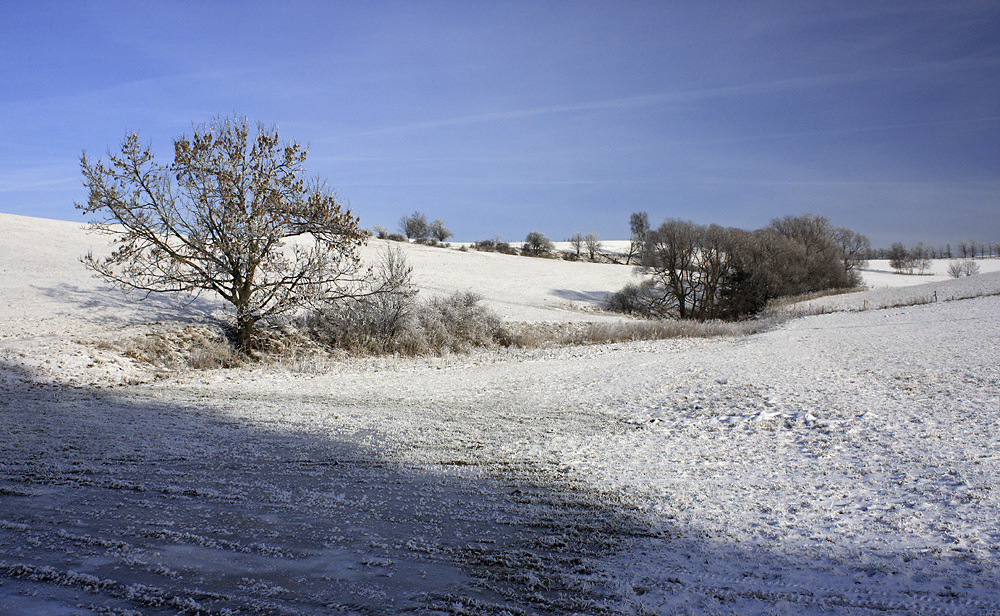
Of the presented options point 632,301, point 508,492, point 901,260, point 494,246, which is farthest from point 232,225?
point 901,260

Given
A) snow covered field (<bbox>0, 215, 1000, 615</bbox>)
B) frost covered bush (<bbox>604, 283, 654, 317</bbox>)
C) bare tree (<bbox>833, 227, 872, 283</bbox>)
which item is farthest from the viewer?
bare tree (<bbox>833, 227, 872, 283</bbox>)

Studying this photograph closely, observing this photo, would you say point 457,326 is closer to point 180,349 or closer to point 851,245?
point 180,349

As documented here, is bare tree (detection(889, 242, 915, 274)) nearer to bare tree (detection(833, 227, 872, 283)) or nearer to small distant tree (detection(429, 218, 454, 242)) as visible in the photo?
bare tree (detection(833, 227, 872, 283))

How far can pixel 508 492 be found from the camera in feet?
16.2

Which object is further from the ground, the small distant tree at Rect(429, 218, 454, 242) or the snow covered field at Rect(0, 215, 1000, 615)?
the small distant tree at Rect(429, 218, 454, 242)

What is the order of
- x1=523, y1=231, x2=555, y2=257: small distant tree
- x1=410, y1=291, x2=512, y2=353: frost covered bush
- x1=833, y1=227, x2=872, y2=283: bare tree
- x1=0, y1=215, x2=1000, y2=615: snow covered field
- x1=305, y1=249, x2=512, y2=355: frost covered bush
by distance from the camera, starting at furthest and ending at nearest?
1. x1=523, y1=231, x2=555, y2=257: small distant tree
2. x1=833, y1=227, x2=872, y2=283: bare tree
3. x1=410, y1=291, x2=512, y2=353: frost covered bush
4. x1=305, y1=249, x2=512, y2=355: frost covered bush
5. x1=0, y1=215, x2=1000, y2=615: snow covered field

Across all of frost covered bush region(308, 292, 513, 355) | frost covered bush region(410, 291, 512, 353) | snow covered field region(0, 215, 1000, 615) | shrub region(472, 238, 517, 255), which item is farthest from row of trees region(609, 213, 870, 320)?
snow covered field region(0, 215, 1000, 615)

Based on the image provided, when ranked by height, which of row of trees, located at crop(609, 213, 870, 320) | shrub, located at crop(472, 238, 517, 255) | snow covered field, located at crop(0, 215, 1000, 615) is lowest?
snow covered field, located at crop(0, 215, 1000, 615)

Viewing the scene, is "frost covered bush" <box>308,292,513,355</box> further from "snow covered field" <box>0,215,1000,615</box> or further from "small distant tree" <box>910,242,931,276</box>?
"small distant tree" <box>910,242,931,276</box>

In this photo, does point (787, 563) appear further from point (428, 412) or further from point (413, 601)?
point (428, 412)

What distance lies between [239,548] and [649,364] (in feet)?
35.6

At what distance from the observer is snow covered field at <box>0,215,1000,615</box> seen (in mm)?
3164

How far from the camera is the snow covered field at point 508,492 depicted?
125 inches

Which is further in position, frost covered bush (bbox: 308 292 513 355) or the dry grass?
frost covered bush (bbox: 308 292 513 355)
